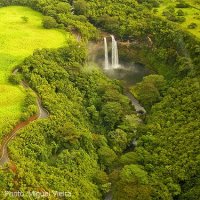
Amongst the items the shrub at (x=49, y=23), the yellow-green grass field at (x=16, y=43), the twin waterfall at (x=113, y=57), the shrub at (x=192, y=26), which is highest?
the shrub at (x=192, y=26)

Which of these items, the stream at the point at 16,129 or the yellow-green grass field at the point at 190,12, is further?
the yellow-green grass field at the point at 190,12

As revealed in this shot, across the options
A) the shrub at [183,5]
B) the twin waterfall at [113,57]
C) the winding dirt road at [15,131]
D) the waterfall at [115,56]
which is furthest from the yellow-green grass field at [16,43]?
the shrub at [183,5]

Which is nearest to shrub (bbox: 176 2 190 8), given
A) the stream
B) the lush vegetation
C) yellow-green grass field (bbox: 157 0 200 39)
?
yellow-green grass field (bbox: 157 0 200 39)

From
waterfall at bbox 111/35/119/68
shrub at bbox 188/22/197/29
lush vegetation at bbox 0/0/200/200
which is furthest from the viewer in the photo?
waterfall at bbox 111/35/119/68

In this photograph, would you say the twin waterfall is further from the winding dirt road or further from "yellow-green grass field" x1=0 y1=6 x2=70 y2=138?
the winding dirt road

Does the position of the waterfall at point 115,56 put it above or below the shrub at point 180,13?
below

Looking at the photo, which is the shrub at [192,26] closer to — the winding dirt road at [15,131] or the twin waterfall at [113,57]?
the twin waterfall at [113,57]

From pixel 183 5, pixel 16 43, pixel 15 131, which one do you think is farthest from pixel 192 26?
pixel 15 131
